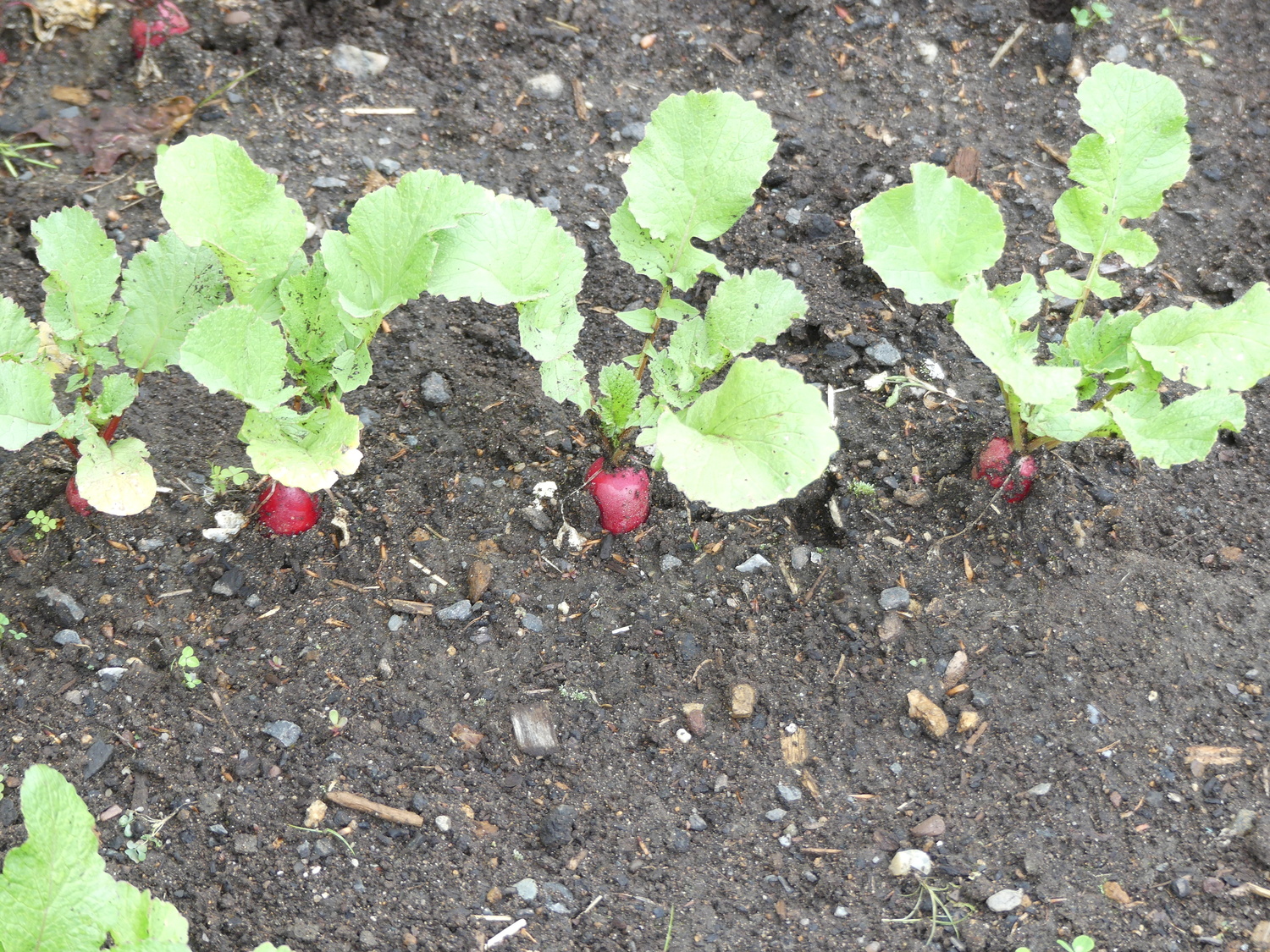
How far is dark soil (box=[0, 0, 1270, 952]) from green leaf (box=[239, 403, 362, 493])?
0.34 metres

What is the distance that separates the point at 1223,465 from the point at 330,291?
2094 mm

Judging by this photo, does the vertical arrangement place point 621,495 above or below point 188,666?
above

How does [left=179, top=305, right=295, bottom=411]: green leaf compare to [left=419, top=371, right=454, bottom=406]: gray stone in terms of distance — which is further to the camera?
[left=419, top=371, right=454, bottom=406]: gray stone

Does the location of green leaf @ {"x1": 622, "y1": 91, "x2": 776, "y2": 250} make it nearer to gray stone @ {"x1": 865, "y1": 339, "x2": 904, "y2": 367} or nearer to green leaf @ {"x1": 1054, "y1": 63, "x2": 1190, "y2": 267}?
gray stone @ {"x1": 865, "y1": 339, "x2": 904, "y2": 367}

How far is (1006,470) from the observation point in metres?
2.36

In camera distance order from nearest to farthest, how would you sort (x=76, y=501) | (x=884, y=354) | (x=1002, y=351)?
(x=1002, y=351) → (x=76, y=501) → (x=884, y=354)

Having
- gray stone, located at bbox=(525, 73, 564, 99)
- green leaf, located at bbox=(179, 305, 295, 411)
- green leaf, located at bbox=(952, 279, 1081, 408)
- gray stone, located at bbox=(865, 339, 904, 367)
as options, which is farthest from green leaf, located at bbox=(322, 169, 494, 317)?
gray stone, located at bbox=(525, 73, 564, 99)

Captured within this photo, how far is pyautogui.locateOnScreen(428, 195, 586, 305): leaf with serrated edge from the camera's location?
206cm

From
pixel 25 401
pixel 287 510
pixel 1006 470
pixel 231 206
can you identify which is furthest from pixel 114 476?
pixel 1006 470

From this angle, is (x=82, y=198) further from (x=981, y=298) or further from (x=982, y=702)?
(x=982, y=702)

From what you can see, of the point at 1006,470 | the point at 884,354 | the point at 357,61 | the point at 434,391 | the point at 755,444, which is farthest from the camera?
the point at 357,61

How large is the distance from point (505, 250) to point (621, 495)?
1.85ft

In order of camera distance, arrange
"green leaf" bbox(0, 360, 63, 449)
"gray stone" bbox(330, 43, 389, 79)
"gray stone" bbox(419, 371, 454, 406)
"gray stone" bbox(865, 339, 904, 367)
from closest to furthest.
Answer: "green leaf" bbox(0, 360, 63, 449) → "gray stone" bbox(419, 371, 454, 406) → "gray stone" bbox(865, 339, 904, 367) → "gray stone" bbox(330, 43, 389, 79)

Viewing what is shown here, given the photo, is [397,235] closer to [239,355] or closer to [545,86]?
[239,355]
